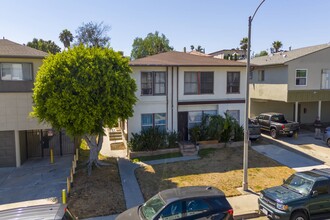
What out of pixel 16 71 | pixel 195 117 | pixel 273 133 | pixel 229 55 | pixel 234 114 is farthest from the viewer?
pixel 229 55

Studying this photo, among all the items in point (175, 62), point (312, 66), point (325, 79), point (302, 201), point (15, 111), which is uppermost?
point (312, 66)

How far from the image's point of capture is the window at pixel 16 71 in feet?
51.4

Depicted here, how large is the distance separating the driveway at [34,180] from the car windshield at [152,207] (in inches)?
211

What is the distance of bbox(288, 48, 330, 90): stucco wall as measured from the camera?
74.9 ft

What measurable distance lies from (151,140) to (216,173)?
524 centimetres

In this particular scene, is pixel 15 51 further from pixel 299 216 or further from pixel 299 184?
pixel 299 216

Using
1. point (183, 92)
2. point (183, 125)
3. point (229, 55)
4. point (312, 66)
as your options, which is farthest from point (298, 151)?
point (229, 55)

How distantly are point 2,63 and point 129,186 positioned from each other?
10.6m

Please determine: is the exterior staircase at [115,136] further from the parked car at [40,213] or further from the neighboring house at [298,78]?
the parked car at [40,213]

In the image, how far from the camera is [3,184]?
13.3 m

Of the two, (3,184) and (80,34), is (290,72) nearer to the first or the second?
(3,184)

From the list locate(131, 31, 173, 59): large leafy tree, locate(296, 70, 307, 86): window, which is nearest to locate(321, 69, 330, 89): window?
locate(296, 70, 307, 86): window

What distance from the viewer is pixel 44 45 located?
196ft

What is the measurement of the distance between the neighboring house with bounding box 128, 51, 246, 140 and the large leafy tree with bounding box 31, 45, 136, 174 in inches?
171
